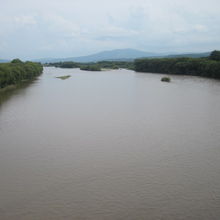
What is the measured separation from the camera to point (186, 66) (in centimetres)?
5128

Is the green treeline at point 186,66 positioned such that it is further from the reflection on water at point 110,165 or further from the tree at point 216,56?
the reflection on water at point 110,165

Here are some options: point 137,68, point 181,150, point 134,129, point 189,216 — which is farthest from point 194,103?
point 137,68

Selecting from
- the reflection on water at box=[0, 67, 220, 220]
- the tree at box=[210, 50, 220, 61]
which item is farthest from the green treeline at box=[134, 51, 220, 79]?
the reflection on water at box=[0, 67, 220, 220]

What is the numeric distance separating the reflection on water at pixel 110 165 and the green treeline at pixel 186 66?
28.4 meters

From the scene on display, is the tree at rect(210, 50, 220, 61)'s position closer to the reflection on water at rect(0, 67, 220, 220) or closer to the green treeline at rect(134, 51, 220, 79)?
the green treeline at rect(134, 51, 220, 79)

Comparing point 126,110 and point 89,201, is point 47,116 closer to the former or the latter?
point 126,110

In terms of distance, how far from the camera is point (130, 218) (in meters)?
6.61

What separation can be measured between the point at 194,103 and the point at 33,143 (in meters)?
13.9

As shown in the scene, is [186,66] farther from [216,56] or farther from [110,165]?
[110,165]

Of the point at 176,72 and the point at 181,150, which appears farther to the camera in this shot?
the point at 176,72

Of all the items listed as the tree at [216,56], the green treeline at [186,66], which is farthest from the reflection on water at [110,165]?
the tree at [216,56]

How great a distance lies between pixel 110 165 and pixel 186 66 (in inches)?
1777

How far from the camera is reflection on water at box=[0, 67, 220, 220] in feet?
23.2

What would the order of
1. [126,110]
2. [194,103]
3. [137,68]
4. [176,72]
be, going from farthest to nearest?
[137,68] < [176,72] < [194,103] < [126,110]
